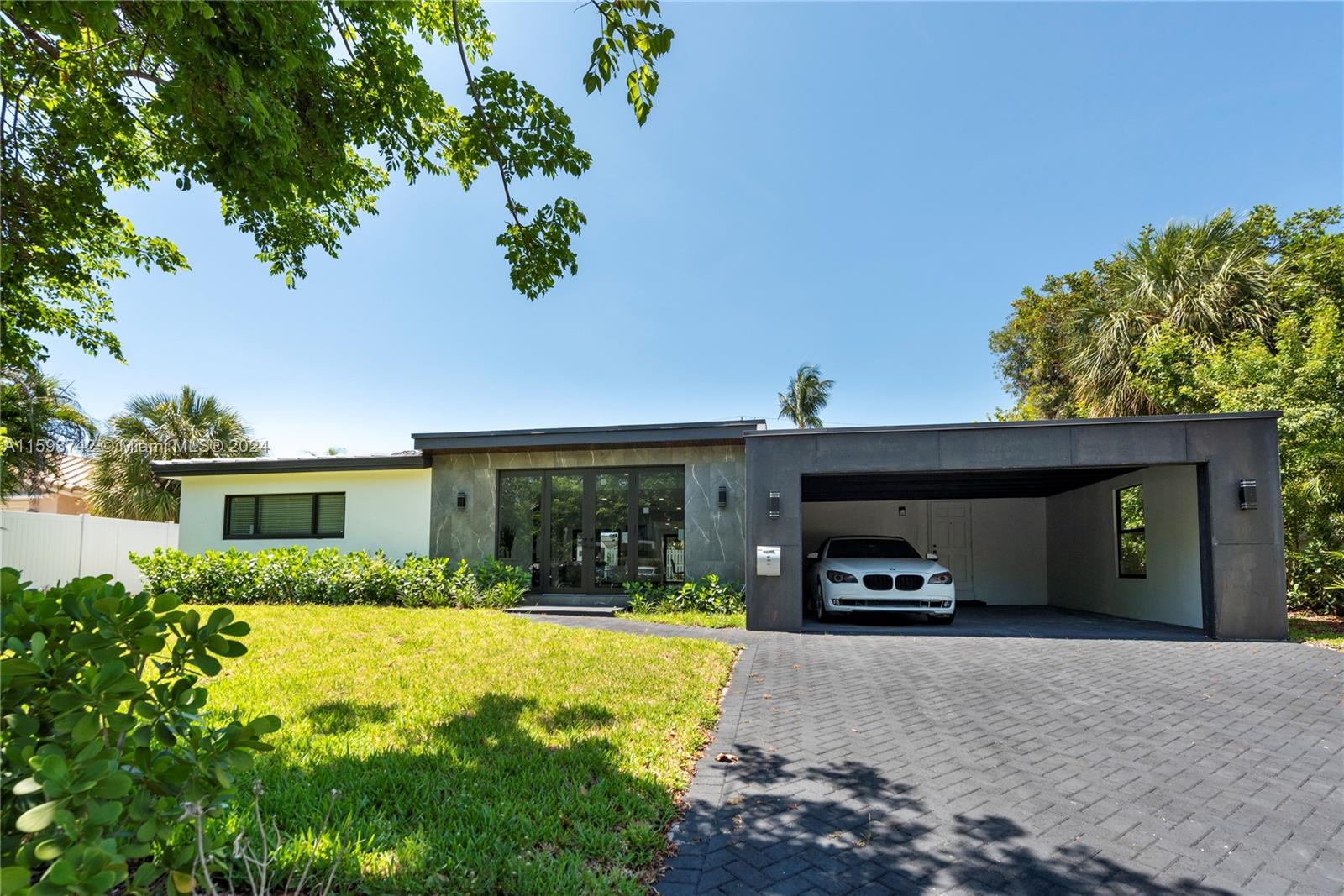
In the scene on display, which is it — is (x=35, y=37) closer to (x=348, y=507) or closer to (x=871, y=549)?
(x=348, y=507)

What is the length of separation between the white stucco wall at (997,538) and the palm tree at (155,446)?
63.5ft

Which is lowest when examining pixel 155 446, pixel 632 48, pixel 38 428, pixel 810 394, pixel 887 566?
pixel 887 566

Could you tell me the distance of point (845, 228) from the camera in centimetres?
1323

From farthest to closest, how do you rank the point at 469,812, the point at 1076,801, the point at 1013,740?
1. the point at 1013,740
2. the point at 1076,801
3. the point at 469,812

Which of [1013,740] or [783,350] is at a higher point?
[783,350]

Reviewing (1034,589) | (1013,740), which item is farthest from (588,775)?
(1034,589)

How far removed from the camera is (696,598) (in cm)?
1099

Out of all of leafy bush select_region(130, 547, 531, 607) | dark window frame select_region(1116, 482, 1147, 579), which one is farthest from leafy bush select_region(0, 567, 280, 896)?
dark window frame select_region(1116, 482, 1147, 579)

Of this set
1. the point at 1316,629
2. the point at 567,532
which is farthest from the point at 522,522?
the point at 1316,629

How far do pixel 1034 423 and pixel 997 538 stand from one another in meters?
6.92

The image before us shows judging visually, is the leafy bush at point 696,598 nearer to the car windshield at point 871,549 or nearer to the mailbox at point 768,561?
the mailbox at point 768,561

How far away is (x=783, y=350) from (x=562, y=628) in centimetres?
1302

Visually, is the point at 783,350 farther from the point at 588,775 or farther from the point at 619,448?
the point at 588,775

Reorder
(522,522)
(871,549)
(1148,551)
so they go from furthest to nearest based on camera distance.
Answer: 1. (522,522)
2. (871,549)
3. (1148,551)
